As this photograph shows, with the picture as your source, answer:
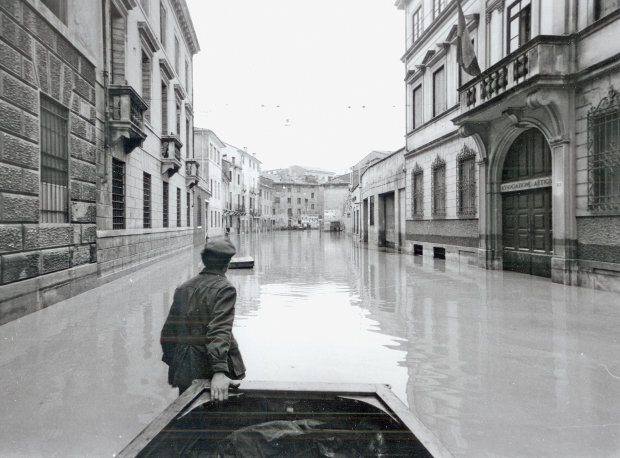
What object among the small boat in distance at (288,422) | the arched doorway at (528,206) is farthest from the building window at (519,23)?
the small boat in distance at (288,422)

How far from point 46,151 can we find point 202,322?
7230 millimetres

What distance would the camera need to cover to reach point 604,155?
9453 mm

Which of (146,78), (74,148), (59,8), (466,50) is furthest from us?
(146,78)

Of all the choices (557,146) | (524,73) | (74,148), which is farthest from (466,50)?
(74,148)

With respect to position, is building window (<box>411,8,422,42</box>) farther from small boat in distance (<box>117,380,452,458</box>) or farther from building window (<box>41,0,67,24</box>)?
small boat in distance (<box>117,380,452,458</box>)

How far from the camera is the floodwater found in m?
3.22

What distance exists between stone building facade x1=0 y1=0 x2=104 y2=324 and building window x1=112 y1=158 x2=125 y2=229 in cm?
170

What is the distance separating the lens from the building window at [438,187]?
58.7 ft

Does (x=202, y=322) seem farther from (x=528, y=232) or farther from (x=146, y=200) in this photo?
(x=146, y=200)

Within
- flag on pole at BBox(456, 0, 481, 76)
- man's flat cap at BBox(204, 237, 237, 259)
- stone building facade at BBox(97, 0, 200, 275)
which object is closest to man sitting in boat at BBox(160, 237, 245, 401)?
man's flat cap at BBox(204, 237, 237, 259)

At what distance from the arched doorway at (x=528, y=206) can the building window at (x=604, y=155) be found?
6.39 feet

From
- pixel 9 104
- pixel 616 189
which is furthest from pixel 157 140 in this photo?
pixel 616 189

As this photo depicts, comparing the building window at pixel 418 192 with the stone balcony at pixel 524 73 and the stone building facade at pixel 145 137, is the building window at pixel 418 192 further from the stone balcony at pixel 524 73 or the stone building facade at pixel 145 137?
the stone building facade at pixel 145 137

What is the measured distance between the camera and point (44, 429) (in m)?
3.27
